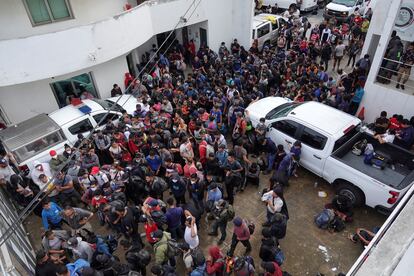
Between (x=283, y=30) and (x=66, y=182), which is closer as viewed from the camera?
(x=66, y=182)

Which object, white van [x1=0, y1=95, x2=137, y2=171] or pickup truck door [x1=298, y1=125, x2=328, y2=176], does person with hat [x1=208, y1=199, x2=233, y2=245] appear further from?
white van [x1=0, y1=95, x2=137, y2=171]

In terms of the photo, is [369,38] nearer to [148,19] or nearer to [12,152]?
[148,19]

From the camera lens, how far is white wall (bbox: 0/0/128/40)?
1017 centimetres

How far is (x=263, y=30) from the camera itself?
16.0 m

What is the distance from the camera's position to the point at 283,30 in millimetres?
Result: 16375

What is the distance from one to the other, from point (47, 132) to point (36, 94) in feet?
10.2

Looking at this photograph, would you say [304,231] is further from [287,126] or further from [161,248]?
[161,248]

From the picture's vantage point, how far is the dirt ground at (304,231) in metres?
6.84

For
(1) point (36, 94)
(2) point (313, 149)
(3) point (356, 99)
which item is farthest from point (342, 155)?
(1) point (36, 94)

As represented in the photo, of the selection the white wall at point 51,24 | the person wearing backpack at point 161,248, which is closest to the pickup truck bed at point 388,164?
the person wearing backpack at point 161,248

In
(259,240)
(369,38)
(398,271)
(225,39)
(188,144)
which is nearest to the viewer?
(398,271)

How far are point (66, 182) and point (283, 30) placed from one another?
A: 13305 millimetres

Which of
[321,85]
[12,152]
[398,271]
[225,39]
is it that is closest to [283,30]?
[225,39]

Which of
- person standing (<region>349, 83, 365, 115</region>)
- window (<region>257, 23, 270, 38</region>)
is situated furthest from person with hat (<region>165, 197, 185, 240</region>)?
window (<region>257, 23, 270, 38</region>)
